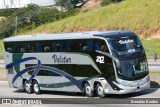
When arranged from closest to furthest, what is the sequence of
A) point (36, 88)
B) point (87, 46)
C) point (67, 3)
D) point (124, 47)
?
point (124, 47) → point (87, 46) → point (36, 88) → point (67, 3)

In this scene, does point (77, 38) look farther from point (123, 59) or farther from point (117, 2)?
point (117, 2)

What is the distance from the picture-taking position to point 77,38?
23375mm

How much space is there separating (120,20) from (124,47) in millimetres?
43855

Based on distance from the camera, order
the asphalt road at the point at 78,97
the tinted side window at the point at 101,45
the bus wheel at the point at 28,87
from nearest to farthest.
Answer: the asphalt road at the point at 78,97
the tinted side window at the point at 101,45
the bus wheel at the point at 28,87

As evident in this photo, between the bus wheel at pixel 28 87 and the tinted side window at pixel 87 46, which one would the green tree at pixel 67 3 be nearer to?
the bus wheel at pixel 28 87

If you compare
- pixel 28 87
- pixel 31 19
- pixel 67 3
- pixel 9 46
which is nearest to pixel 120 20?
pixel 67 3

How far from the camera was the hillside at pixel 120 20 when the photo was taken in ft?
205

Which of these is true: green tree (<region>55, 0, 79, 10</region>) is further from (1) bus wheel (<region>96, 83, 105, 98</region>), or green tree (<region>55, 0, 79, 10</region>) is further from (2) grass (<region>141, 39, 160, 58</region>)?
(1) bus wheel (<region>96, 83, 105, 98</region>)

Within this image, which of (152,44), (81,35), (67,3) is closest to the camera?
(81,35)

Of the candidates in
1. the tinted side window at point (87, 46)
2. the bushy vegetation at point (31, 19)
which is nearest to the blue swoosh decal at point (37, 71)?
the tinted side window at point (87, 46)

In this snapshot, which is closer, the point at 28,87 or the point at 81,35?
the point at 81,35

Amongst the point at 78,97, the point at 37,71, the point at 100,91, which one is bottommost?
the point at 78,97

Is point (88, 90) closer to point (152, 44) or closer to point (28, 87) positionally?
point (28, 87)

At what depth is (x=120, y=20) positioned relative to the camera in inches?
2589
